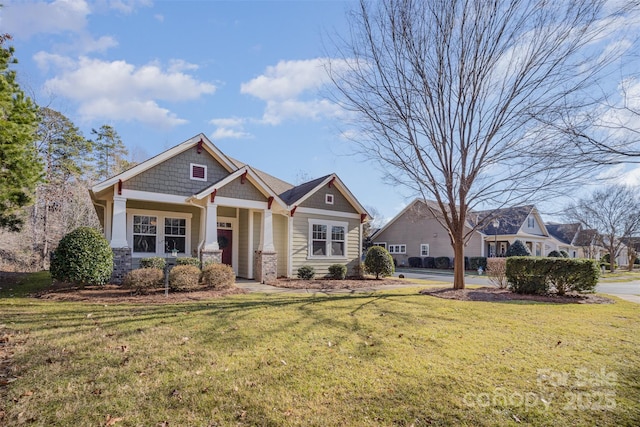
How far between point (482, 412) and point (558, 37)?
10.4 m

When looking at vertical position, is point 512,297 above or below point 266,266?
below

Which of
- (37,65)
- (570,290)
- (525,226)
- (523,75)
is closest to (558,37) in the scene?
(523,75)

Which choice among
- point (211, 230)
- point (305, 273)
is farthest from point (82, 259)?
point (305, 273)

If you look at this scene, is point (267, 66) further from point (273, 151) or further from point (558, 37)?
point (558, 37)

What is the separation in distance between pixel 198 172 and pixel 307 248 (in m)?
5.85

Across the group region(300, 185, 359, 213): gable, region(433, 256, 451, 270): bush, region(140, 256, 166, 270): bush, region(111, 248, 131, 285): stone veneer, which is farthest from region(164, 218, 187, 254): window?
region(433, 256, 451, 270): bush

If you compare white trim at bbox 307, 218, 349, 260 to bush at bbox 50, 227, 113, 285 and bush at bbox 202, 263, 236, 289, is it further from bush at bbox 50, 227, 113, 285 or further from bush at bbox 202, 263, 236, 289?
bush at bbox 50, 227, 113, 285

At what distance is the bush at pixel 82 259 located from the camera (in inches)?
368

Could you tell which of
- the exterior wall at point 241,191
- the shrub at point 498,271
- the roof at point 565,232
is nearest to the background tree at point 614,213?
the roof at point 565,232

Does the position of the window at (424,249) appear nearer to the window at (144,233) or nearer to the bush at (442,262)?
the bush at (442,262)

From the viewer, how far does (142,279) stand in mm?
9477

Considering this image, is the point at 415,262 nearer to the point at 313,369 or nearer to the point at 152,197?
the point at 152,197

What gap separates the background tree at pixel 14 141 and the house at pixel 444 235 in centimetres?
2575

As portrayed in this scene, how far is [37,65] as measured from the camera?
1800cm
